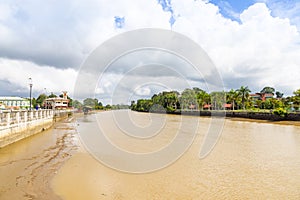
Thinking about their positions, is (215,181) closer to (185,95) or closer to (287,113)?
(287,113)

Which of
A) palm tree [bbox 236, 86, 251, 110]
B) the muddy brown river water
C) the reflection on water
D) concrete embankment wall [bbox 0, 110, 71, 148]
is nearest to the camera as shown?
the muddy brown river water

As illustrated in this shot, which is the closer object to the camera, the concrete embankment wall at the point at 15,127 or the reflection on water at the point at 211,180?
A: the reflection on water at the point at 211,180

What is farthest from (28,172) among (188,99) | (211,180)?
(188,99)

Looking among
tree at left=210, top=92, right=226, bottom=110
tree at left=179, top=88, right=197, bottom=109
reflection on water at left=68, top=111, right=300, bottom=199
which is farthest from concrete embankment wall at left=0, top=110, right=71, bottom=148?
tree at left=179, top=88, right=197, bottom=109

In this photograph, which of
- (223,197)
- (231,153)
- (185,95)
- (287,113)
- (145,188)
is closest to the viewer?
(223,197)

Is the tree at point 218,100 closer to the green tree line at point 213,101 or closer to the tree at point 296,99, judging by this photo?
the green tree line at point 213,101

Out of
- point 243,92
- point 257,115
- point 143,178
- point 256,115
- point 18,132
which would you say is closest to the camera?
point 143,178

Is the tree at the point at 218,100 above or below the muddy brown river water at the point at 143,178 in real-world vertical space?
above

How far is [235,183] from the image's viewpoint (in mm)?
6625

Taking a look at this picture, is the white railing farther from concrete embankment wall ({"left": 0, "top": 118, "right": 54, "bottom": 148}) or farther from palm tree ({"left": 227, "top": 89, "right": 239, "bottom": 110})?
palm tree ({"left": 227, "top": 89, "right": 239, "bottom": 110})

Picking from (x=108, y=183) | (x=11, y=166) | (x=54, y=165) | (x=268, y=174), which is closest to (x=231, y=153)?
(x=268, y=174)

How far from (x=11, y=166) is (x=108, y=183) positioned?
3088 mm

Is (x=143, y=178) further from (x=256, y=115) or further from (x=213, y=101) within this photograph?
(x=213, y=101)

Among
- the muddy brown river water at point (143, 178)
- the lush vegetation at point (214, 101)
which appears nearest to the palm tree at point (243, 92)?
the lush vegetation at point (214, 101)
